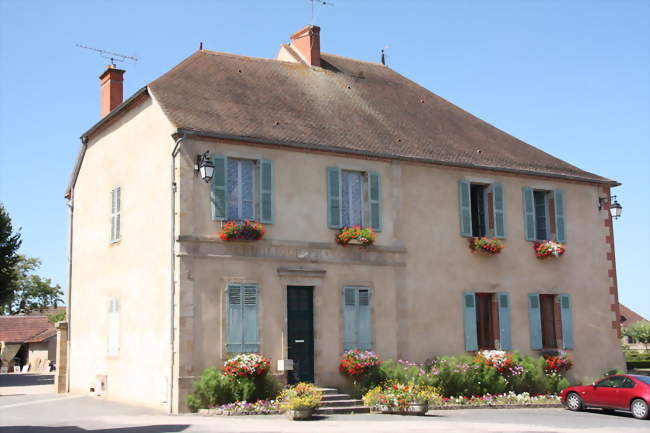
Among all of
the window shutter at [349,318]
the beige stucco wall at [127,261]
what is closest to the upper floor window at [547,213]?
the window shutter at [349,318]

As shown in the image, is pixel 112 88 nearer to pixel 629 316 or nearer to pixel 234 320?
pixel 234 320

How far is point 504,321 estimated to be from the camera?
2156cm

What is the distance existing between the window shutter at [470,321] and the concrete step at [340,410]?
14.7 ft

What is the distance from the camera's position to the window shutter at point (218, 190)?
18.0 meters

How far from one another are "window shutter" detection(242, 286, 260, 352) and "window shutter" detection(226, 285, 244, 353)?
0.10 metres

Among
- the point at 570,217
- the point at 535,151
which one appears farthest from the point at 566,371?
the point at 535,151

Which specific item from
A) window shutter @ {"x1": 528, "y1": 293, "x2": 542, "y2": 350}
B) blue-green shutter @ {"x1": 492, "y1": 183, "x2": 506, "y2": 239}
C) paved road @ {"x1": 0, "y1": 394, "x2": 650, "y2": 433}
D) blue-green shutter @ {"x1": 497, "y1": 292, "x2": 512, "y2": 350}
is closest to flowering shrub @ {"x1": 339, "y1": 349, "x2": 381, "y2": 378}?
paved road @ {"x1": 0, "y1": 394, "x2": 650, "y2": 433}

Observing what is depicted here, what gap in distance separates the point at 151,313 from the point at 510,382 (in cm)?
918

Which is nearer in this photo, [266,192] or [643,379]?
[643,379]

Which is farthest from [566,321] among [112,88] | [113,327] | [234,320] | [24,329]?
[24,329]

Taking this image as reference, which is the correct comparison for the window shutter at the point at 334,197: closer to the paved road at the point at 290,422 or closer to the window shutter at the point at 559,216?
the paved road at the point at 290,422

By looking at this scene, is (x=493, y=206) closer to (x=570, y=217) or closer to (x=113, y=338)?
(x=570, y=217)

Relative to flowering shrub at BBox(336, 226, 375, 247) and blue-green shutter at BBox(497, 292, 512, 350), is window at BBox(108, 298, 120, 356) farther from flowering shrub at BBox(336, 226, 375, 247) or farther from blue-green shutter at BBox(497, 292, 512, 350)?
blue-green shutter at BBox(497, 292, 512, 350)

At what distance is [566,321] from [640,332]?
136 ft
